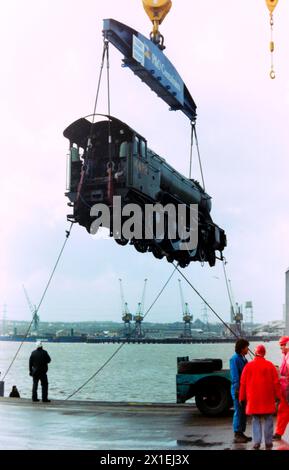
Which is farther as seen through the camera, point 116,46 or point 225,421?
point 116,46

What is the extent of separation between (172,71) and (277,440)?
Answer: 45.9ft

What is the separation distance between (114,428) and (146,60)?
36.1ft

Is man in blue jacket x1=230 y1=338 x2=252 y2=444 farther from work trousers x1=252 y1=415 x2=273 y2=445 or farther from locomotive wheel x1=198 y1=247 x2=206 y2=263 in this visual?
locomotive wheel x1=198 y1=247 x2=206 y2=263

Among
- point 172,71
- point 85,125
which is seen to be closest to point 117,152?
point 85,125

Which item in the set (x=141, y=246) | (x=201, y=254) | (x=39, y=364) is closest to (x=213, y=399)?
(x=39, y=364)

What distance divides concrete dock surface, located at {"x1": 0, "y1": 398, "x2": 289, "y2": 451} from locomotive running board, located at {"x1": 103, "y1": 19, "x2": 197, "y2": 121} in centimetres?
958

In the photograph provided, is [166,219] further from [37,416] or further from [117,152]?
[37,416]

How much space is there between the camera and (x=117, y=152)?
61.9 feet

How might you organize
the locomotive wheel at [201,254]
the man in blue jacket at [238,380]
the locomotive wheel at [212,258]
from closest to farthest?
the man in blue jacket at [238,380]
the locomotive wheel at [201,254]
the locomotive wheel at [212,258]

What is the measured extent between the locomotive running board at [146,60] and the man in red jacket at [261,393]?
37.4 ft

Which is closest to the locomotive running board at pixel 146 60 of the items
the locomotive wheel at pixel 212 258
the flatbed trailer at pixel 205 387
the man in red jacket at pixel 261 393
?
the locomotive wheel at pixel 212 258

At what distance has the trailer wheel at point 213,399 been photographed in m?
13.6

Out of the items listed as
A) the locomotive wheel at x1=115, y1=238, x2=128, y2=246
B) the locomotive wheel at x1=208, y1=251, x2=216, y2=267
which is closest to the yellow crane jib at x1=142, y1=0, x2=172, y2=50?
the locomotive wheel at x1=115, y1=238, x2=128, y2=246

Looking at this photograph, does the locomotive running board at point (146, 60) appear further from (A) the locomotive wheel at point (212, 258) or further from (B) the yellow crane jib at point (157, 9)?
(A) the locomotive wheel at point (212, 258)
